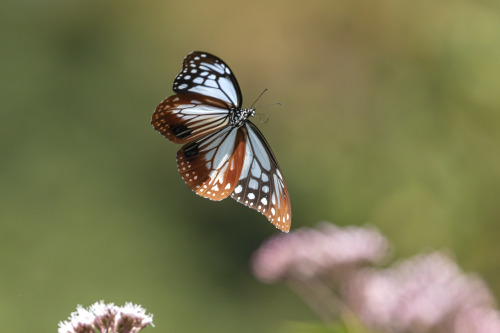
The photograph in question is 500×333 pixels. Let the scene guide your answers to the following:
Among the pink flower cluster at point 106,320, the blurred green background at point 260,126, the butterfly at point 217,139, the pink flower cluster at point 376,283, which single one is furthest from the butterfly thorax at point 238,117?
the blurred green background at point 260,126

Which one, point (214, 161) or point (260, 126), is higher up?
point (260, 126)

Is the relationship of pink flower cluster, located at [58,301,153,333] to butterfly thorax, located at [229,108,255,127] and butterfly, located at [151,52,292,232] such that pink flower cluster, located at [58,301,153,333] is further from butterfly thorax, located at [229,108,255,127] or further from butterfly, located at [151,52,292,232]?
butterfly thorax, located at [229,108,255,127]

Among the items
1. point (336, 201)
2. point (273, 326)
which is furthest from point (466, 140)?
point (273, 326)

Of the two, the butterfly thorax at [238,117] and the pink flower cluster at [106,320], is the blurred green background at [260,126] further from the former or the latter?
the pink flower cluster at [106,320]

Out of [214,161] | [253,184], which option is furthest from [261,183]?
[214,161]

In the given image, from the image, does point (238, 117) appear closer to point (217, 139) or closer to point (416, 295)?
point (217, 139)

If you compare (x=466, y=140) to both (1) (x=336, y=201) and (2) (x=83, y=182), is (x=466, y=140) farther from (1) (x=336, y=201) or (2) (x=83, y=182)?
(2) (x=83, y=182)

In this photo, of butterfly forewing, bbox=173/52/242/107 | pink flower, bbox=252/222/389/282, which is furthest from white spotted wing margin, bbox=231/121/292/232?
pink flower, bbox=252/222/389/282
